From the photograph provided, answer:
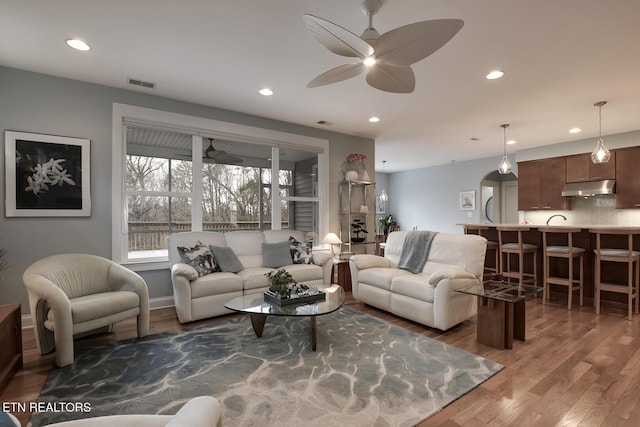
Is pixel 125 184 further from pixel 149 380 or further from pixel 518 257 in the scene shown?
pixel 518 257

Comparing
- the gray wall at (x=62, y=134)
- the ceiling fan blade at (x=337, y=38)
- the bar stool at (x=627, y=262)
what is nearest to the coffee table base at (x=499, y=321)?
the bar stool at (x=627, y=262)

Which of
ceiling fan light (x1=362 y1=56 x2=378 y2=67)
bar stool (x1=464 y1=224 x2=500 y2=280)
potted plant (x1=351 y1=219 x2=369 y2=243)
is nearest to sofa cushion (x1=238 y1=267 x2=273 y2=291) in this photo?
potted plant (x1=351 y1=219 x2=369 y2=243)

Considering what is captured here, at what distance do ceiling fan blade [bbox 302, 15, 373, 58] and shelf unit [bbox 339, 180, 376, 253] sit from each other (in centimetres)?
360

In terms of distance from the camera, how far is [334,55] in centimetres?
284

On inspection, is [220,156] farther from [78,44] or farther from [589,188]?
[589,188]

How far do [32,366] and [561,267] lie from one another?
6.17 m

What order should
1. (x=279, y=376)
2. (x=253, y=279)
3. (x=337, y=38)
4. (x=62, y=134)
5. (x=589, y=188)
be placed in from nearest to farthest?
1. (x=337, y=38)
2. (x=279, y=376)
3. (x=62, y=134)
4. (x=253, y=279)
5. (x=589, y=188)

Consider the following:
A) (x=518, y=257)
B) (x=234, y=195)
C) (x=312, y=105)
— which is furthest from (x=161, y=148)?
(x=518, y=257)

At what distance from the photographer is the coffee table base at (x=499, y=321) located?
8.84 feet

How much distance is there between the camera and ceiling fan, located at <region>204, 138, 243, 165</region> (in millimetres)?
4434

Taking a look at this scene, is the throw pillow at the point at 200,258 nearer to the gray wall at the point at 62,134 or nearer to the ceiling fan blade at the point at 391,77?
the gray wall at the point at 62,134

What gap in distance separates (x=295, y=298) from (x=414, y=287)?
4.34ft

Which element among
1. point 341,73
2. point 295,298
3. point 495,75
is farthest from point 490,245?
point 341,73

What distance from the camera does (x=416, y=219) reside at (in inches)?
369
